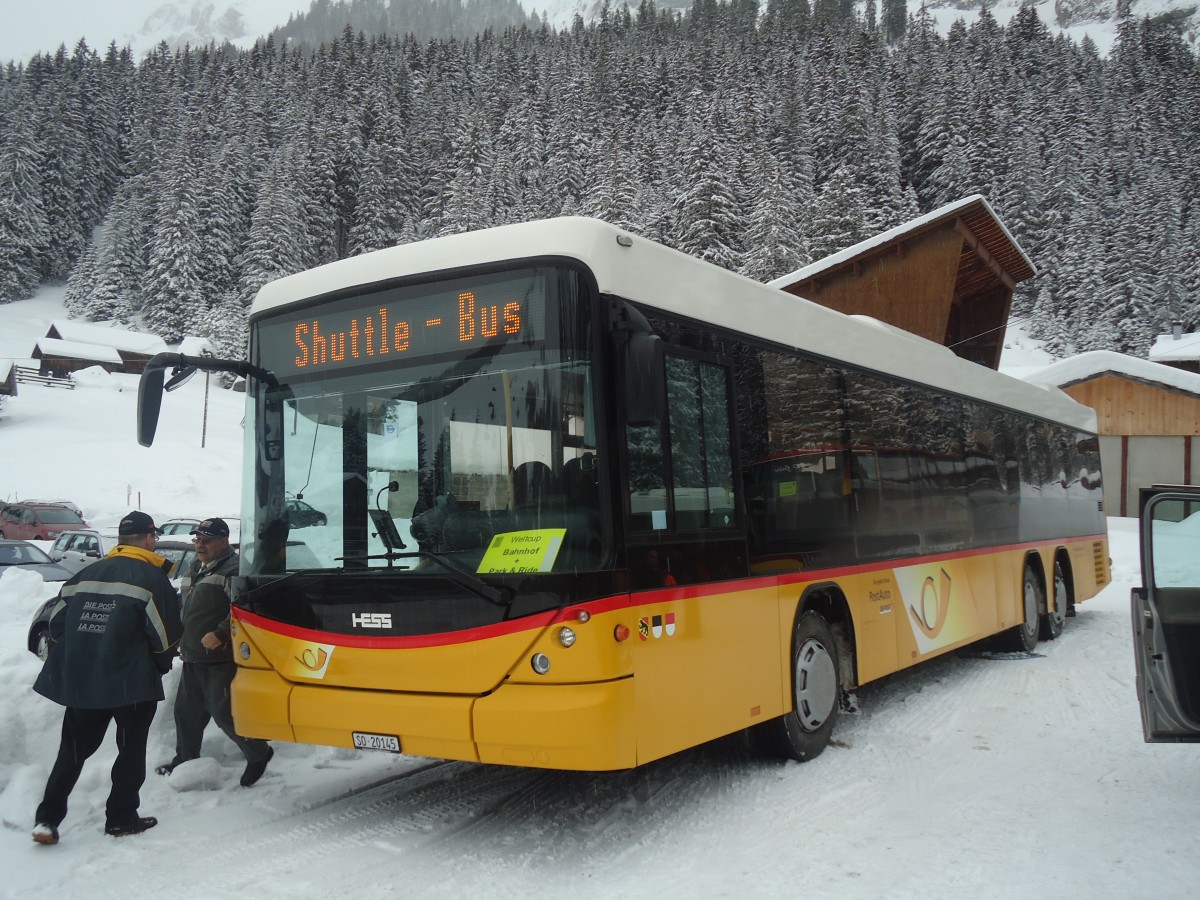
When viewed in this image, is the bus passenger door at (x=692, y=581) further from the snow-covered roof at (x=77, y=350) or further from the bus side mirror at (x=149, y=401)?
the snow-covered roof at (x=77, y=350)

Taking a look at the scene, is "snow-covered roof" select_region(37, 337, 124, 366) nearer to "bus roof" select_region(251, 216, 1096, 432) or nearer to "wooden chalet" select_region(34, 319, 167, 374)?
"wooden chalet" select_region(34, 319, 167, 374)

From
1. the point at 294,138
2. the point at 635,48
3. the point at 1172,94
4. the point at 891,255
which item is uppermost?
the point at 635,48

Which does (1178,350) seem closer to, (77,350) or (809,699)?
(809,699)

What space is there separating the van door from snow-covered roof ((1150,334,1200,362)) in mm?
50397

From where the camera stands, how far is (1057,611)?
41.7ft

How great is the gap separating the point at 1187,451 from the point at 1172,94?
297 ft

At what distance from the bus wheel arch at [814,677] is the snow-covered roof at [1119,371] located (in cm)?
2815

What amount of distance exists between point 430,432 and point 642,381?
3.98 feet

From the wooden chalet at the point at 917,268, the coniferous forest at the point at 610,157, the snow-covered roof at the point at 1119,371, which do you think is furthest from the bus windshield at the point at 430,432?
the coniferous forest at the point at 610,157

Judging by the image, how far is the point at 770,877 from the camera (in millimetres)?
4492

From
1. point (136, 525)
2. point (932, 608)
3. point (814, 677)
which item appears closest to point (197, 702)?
point (136, 525)

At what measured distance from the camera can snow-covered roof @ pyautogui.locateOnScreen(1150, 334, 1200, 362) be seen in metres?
47.8

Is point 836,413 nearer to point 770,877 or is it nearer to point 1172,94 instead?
point 770,877

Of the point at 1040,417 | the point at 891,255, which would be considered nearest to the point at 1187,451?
the point at 891,255
